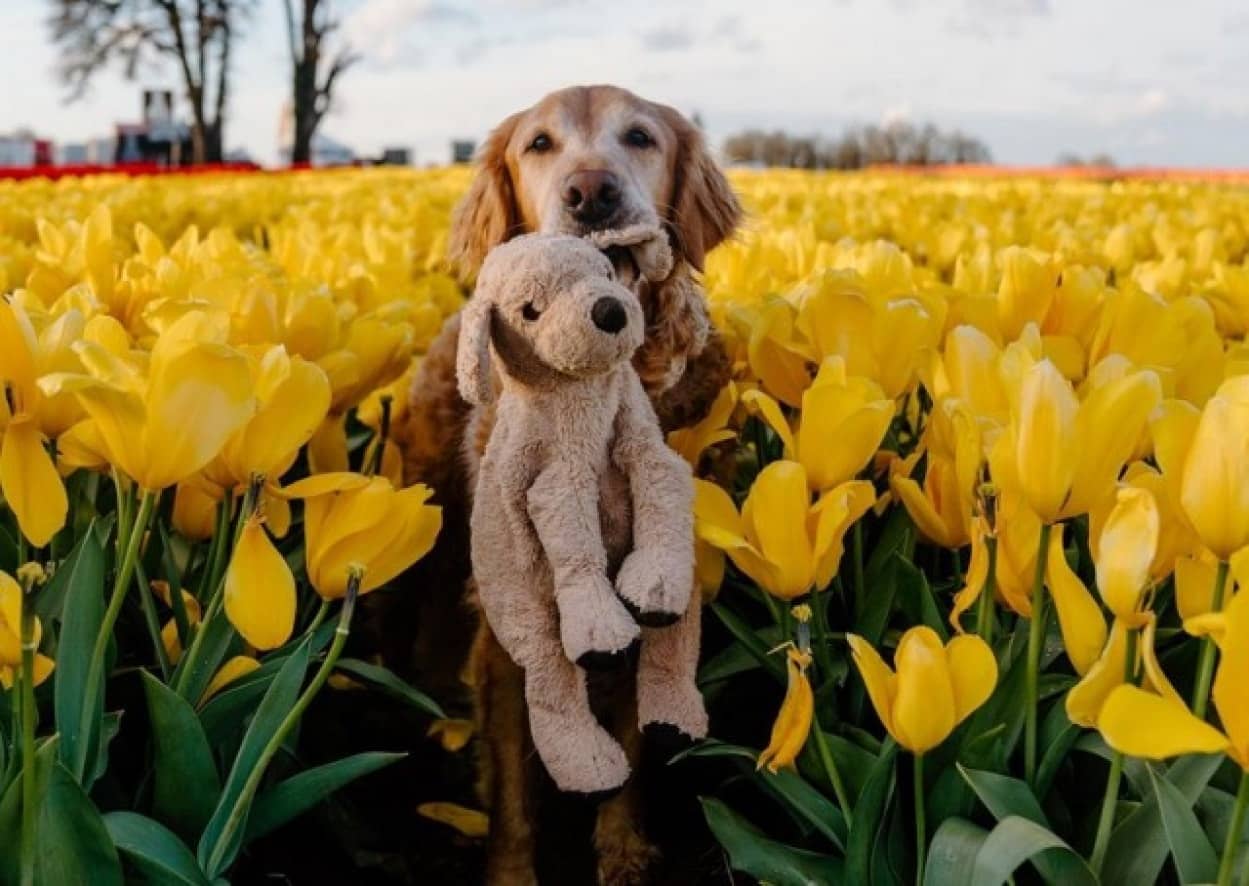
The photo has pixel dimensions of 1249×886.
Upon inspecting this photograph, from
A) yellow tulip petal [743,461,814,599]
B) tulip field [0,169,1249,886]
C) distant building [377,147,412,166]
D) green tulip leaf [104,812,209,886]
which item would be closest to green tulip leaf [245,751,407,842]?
tulip field [0,169,1249,886]

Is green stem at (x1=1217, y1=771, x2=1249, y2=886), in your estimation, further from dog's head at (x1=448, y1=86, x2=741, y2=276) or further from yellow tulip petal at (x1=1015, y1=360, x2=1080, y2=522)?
dog's head at (x1=448, y1=86, x2=741, y2=276)

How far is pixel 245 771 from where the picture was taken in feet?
4.35

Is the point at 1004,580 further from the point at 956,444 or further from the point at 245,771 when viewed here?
the point at 245,771

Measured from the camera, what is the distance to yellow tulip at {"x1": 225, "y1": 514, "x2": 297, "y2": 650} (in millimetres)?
1325

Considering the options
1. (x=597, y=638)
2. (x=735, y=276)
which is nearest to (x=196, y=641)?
(x=597, y=638)

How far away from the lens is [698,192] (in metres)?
2.59

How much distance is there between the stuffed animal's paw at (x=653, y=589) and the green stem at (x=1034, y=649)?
1.17 ft

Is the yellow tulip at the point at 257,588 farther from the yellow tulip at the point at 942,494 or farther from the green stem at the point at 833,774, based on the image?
the yellow tulip at the point at 942,494

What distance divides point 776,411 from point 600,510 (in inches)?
9.1

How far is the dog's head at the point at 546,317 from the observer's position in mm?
1441

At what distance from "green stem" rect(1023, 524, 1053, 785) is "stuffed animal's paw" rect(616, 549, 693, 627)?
0.36 m

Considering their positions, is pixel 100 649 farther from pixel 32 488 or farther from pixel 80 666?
pixel 32 488

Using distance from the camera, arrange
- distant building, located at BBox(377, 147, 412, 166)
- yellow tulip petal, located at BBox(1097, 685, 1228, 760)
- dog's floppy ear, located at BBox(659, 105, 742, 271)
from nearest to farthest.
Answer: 1. yellow tulip petal, located at BBox(1097, 685, 1228, 760)
2. dog's floppy ear, located at BBox(659, 105, 742, 271)
3. distant building, located at BBox(377, 147, 412, 166)

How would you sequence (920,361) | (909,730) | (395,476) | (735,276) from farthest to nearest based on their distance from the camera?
(735,276)
(395,476)
(920,361)
(909,730)
